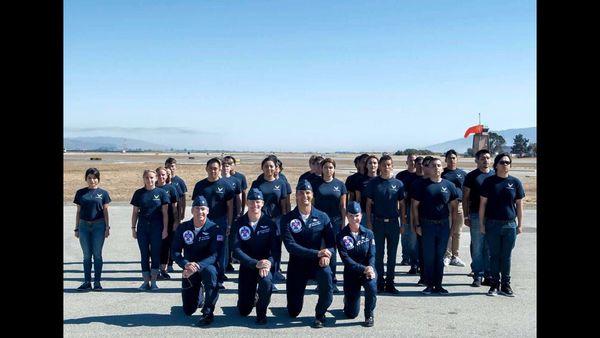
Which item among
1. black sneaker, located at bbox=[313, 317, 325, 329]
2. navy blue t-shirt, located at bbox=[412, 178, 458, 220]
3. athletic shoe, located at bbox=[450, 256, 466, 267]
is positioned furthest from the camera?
athletic shoe, located at bbox=[450, 256, 466, 267]

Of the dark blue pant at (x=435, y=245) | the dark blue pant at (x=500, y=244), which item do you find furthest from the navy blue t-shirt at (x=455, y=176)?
the dark blue pant at (x=435, y=245)

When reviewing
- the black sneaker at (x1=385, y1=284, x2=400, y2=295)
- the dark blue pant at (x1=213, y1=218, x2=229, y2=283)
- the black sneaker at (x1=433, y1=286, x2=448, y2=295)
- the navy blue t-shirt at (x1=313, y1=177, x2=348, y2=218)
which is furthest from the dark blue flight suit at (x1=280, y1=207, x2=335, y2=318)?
the black sneaker at (x1=433, y1=286, x2=448, y2=295)

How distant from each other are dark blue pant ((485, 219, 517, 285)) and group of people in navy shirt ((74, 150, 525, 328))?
15mm

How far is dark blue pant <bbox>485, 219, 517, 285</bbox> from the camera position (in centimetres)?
692

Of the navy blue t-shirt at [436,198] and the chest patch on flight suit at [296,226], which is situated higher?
the navy blue t-shirt at [436,198]

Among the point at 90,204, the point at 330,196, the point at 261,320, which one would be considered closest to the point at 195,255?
the point at 261,320

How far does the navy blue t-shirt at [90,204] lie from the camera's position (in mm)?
6969

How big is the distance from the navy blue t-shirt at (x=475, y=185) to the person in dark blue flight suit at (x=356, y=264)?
2582 mm

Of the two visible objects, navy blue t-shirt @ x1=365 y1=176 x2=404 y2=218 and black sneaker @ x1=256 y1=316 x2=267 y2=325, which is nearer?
black sneaker @ x1=256 y1=316 x2=267 y2=325

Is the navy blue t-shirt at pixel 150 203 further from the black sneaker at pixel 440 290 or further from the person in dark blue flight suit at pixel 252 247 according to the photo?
Answer: the black sneaker at pixel 440 290

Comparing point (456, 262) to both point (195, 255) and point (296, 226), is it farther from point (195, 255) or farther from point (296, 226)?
point (195, 255)

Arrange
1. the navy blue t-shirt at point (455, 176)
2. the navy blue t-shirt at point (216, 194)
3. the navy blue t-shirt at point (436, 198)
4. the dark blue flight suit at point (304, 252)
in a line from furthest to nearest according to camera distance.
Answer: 1. the navy blue t-shirt at point (455, 176)
2. the navy blue t-shirt at point (216, 194)
3. the navy blue t-shirt at point (436, 198)
4. the dark blue flight suit at point (304, 252)

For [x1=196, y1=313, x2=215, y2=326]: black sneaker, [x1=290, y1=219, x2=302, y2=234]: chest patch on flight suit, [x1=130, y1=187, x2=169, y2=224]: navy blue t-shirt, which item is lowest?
[x1=196, y1=313, x2=215, y2=326]: black sneaker

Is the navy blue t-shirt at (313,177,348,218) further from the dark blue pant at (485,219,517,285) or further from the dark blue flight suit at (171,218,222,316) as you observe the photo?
the dark blue pant at (485,219,517,285)
